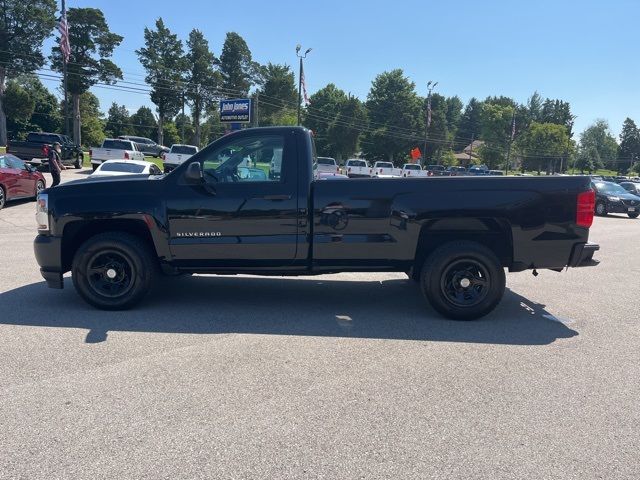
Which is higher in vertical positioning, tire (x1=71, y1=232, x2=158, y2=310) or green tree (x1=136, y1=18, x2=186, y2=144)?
green tree (x1=136, y1=18, x2=186, y2=144)

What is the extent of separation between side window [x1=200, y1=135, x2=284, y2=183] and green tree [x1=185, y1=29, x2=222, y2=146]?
71.2m

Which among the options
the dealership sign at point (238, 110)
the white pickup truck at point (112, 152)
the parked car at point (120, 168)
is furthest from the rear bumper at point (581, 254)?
the white pickup truck at point (112, 152)

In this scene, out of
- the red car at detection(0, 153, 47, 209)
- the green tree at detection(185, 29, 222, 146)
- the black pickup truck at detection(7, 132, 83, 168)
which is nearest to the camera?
the red car at detection(0, 153, 47, 209)

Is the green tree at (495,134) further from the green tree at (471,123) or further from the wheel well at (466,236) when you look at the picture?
the wheel well at (466,236)

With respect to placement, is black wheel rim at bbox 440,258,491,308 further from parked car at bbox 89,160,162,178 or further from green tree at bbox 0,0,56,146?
green tree at bbox 0,0,56,146

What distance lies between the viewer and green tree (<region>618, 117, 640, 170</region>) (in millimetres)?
122312

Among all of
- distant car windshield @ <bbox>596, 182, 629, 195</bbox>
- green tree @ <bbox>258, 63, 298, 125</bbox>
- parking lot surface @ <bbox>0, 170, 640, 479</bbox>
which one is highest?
green tree @ <bbox>258, 63, 298, 125</bbox>

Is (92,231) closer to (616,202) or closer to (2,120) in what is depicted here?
(616,202)

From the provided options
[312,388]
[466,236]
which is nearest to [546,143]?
[466,236]

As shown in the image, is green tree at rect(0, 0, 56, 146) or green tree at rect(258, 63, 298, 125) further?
green tree at rect(258, 63, 298, 125)

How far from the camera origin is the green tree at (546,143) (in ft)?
309

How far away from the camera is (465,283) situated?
5590mm

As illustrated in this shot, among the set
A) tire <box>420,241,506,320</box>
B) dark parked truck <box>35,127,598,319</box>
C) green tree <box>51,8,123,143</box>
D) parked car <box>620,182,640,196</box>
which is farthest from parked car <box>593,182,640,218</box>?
green tree <box>51,8,123,143</box>

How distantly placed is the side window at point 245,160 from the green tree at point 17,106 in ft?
194
